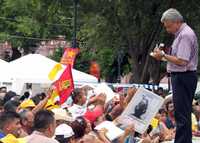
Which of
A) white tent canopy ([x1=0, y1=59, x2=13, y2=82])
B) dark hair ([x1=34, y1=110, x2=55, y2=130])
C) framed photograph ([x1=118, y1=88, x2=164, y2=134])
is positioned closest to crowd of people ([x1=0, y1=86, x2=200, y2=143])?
dark hair ([x1=34, y1=110, x2=55, y2=130])

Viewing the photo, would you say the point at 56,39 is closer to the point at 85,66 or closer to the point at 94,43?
the point at 85,66

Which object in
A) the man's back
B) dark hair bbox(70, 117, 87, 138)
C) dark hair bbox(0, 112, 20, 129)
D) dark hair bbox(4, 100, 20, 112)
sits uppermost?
the man's back

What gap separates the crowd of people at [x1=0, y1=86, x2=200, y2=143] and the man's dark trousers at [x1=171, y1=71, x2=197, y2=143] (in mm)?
969

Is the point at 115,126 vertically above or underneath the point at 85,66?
above

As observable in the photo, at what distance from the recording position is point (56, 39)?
49.7 m

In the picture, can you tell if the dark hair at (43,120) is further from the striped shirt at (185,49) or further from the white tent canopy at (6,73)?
the white tent canopy at (6,73)

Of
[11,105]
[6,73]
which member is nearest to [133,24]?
[6,73]

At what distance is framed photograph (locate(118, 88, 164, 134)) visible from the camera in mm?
7773

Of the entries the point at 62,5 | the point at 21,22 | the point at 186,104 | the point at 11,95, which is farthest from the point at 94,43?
the point at 186,104

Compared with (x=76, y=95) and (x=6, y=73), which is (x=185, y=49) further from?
(x=6, y=73)

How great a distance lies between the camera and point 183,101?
664 centimetres

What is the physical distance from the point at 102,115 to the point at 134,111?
3.79ft

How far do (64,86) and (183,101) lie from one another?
14.0ft

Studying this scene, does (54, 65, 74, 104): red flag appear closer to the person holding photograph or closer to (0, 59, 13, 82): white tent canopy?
the person holding photograph
